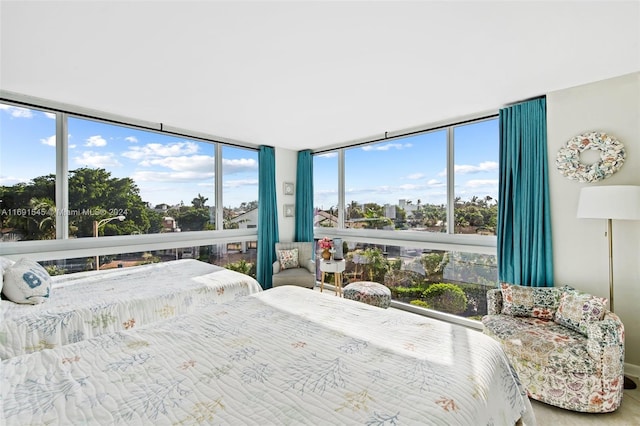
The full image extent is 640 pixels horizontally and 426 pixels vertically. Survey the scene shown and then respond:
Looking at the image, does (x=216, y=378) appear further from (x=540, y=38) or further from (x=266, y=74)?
(x=540, y=38)

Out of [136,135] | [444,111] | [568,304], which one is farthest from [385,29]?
[136,135]

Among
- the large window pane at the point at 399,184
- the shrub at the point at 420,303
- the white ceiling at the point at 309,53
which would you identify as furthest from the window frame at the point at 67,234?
the shrub at the point at 420,303

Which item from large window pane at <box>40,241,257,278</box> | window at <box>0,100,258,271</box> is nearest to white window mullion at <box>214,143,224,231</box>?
window at <box>0,100,258,271</box>

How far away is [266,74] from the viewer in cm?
236

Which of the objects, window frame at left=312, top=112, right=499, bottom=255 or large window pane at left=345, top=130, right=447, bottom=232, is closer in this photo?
window frame at left=312, top=112, right=499, bottom=255

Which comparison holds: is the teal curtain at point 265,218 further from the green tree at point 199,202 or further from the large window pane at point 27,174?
the large window pane at point 27,174

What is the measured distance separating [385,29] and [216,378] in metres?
2.08

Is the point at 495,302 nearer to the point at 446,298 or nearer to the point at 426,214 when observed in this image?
the point at 446,298

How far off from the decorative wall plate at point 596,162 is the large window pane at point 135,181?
169 inches

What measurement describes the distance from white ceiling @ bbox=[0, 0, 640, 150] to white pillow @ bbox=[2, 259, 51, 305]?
1543 millimetres

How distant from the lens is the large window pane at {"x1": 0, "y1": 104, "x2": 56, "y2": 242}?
2.84 metres

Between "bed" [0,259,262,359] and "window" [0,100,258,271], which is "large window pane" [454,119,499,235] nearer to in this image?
"bed" [0,259,262,359]

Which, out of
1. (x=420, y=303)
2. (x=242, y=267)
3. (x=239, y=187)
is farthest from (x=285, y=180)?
(x=420, y=303)

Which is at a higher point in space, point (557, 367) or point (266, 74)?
point (266, 74)
